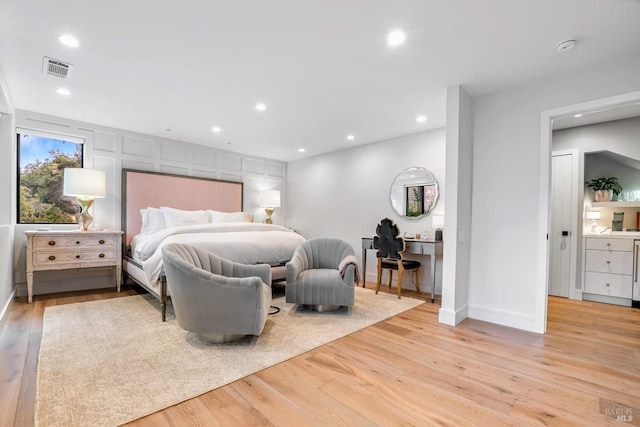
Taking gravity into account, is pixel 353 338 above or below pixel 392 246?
below

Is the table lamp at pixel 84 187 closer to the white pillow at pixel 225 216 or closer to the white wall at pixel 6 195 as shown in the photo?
the white wall at pixel 6 195

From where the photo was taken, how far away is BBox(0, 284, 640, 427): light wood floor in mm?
1621

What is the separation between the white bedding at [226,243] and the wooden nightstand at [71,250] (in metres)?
0.36

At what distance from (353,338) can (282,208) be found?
15.4ft

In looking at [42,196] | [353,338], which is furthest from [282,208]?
[353,338]

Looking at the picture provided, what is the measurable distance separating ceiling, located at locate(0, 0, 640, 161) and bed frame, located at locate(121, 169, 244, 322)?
1.23m

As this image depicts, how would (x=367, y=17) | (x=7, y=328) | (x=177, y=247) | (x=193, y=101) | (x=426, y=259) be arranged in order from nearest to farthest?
(x=367, y=17) < (x=177, y=247) < (x=7, y=328) < (x=193, y=101) < (x=426, y=259)

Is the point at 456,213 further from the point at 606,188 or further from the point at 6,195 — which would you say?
the point at 6,195

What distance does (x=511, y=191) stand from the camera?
10.2 feet

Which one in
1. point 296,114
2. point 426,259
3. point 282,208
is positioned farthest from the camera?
point 282,208

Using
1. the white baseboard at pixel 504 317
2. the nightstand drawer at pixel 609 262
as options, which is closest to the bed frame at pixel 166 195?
the white baseboard at pixel 504 317

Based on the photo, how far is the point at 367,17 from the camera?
2.07 m

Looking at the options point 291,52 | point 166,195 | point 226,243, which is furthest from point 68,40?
point 166,195

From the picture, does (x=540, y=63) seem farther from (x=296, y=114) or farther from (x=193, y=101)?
(x=193, y=101)
